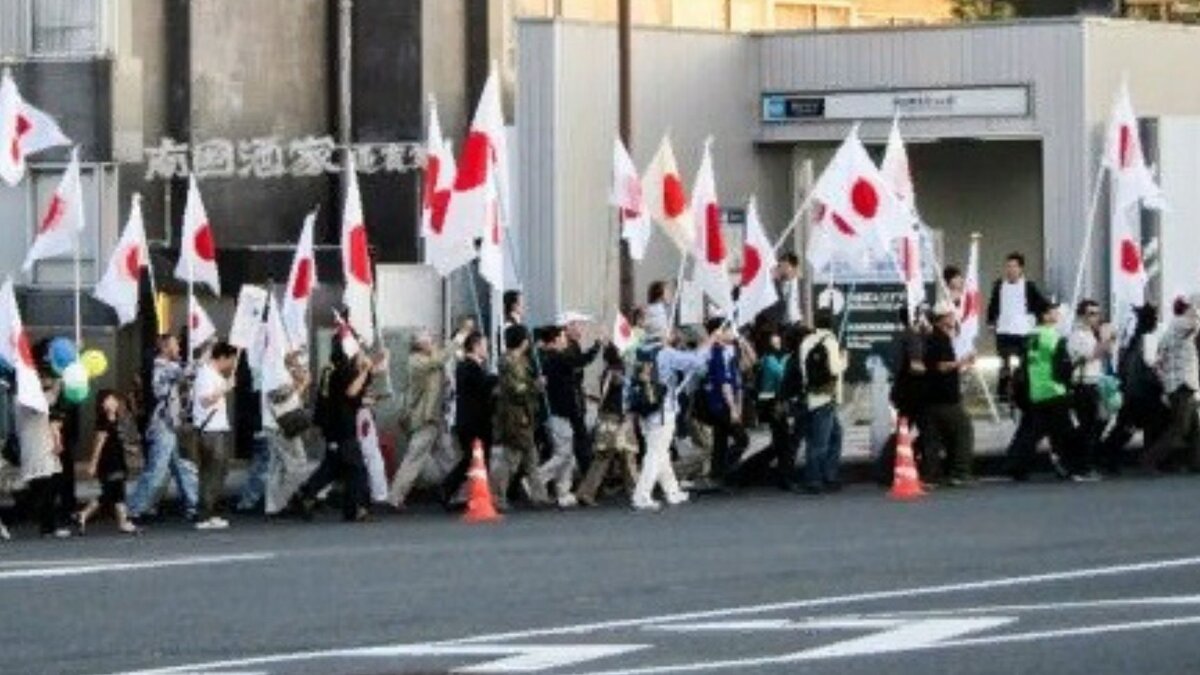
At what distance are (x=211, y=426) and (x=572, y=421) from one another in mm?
3231

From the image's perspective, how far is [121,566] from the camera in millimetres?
28391

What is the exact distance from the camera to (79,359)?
36406 mm

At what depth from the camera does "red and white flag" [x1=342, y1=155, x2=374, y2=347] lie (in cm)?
3828

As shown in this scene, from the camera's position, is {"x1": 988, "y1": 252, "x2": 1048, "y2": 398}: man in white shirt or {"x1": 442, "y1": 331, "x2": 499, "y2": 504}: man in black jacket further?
{"x1": 988, "y1": 252, "x2": 1048, "y2": 398}: man in white shirt

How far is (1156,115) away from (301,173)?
1016 cm

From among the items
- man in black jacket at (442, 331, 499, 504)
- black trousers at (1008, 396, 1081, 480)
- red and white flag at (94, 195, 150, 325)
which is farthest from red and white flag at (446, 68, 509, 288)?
black trousers at (1008, 396, 1081, 480)

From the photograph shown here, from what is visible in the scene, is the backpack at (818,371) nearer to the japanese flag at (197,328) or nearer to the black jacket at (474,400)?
the black jacket at (474,400)

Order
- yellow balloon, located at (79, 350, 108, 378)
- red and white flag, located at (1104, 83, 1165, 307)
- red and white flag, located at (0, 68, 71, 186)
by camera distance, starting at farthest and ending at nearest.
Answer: red and white flag, located at (1104, 83, 1165, 307)
red and white flag, located at (0, 68, 71, 186)
yellow balloon, located at (79, 350, 108, 378)

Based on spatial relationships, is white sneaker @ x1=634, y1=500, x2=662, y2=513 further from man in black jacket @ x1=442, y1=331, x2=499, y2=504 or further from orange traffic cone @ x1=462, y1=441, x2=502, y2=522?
man in black jacket @ x1=442, y1=331, x2=499, y2=504

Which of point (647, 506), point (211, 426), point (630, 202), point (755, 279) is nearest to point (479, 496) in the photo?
point (647, 506)

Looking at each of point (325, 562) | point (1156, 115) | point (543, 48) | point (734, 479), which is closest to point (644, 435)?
point (734, 479)

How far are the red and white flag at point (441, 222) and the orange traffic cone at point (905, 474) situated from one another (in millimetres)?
4141

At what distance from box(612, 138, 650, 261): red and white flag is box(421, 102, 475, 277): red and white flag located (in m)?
1.90

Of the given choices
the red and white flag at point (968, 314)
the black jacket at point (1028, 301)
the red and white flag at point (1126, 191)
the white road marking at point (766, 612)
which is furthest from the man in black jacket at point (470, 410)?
the white road marking at point (766, 612)
